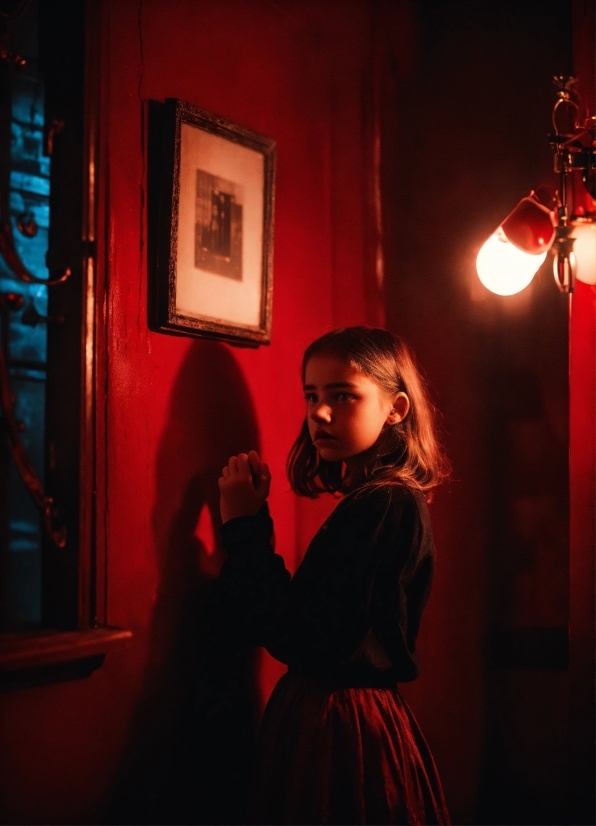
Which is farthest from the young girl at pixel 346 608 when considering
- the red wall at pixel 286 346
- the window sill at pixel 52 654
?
the window sill at pixel 52 654

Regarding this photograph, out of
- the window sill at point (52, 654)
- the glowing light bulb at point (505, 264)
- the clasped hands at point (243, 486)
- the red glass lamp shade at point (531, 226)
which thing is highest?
the red glass lamp shade at point (531, 226)

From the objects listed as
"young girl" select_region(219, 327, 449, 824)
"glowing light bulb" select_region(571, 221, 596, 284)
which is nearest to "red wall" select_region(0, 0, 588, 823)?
"young girl" select_region(219, 327, 449, 824)

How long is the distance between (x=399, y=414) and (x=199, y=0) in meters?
1.07

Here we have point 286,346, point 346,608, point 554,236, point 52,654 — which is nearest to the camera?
point 52,654

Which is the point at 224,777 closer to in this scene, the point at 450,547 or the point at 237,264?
the point at 450,547

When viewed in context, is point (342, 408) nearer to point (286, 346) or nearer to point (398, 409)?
point (398, 409)

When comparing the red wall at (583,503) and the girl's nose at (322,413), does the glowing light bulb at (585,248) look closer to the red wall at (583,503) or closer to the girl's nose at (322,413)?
the red wall at (583,503)

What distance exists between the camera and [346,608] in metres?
1.43

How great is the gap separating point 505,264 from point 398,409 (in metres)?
0.43

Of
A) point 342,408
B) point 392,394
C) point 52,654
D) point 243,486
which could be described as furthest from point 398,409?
point 52,654

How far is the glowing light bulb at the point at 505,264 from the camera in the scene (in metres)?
1.75

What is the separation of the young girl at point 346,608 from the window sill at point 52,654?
0.26 m

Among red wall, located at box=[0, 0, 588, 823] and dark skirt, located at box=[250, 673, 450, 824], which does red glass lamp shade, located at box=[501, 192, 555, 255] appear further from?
dark skirt, located at box=[250, 673, 450, 824]

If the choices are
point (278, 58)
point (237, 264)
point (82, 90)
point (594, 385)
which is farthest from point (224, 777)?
point (278, 58)
